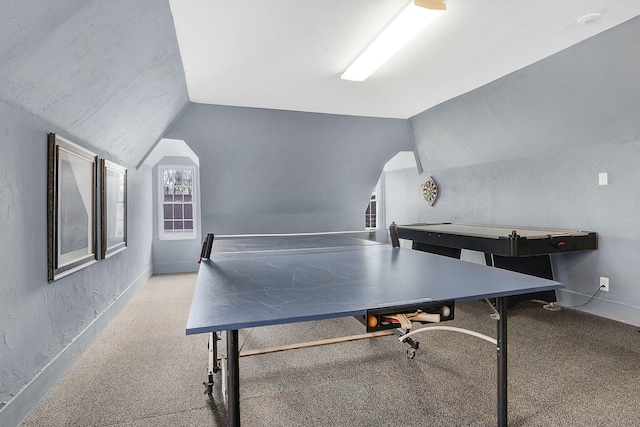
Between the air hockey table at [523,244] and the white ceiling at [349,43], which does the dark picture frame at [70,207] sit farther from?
the air hockey table at [523,244]

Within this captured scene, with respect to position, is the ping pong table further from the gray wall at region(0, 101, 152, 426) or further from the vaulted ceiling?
the vaulted ceiling

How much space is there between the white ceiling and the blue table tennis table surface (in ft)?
5.77

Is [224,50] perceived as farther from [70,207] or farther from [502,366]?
[502,366]

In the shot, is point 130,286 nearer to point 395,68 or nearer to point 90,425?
point 90,425

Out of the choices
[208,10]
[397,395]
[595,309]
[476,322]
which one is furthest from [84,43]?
[595,309]

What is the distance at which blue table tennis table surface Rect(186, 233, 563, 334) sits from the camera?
1.32 meters

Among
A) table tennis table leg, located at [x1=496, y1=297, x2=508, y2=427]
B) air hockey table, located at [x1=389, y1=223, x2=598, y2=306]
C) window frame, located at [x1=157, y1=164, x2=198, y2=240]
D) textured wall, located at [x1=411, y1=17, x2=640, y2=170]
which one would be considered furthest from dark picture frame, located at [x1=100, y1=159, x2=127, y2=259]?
textured wall, located at [x1=411, y1=17, x2=640, y2=170]

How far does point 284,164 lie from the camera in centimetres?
532

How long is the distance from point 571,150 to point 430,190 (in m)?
2.36

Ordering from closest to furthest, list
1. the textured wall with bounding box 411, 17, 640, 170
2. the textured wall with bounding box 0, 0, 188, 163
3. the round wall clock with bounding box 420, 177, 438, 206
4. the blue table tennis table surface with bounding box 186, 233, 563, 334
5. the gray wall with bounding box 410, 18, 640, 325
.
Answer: the blue table tennis table surface with bounding box 186, 233, 563, 334 < the textured wall with bounding box 0, 0, 188, 163 < the textured wall with bounding box 411, 17, 640, 170 < the gray wall with bounding box 410, 18, 640, 325 < the round wall clock with bounding box 420, 177, 438, 206

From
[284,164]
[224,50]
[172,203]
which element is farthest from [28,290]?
[172,203]

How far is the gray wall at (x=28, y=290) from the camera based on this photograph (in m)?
1.84

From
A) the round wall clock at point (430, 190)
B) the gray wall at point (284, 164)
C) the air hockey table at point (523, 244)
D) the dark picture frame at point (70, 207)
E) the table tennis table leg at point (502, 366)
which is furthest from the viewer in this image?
the round wall clock at point (430, 190)

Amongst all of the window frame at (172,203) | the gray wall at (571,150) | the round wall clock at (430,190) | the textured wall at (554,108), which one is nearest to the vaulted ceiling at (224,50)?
the textured wall at (554,108)
